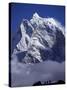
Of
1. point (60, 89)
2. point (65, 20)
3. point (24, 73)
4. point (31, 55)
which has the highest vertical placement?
point (65, 20)

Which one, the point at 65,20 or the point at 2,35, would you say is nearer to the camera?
the point at 2,35

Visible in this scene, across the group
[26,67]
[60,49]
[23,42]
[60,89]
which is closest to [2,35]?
[23,42]

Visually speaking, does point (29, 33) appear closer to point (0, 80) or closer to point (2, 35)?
point (2, 35)

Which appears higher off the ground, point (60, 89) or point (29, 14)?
point (29, 14)

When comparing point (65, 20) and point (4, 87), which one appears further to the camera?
point (65, 20)

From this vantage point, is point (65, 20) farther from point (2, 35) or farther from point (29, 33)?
point (2, 35)

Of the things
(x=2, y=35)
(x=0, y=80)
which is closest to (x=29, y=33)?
(x=2, y=35)
